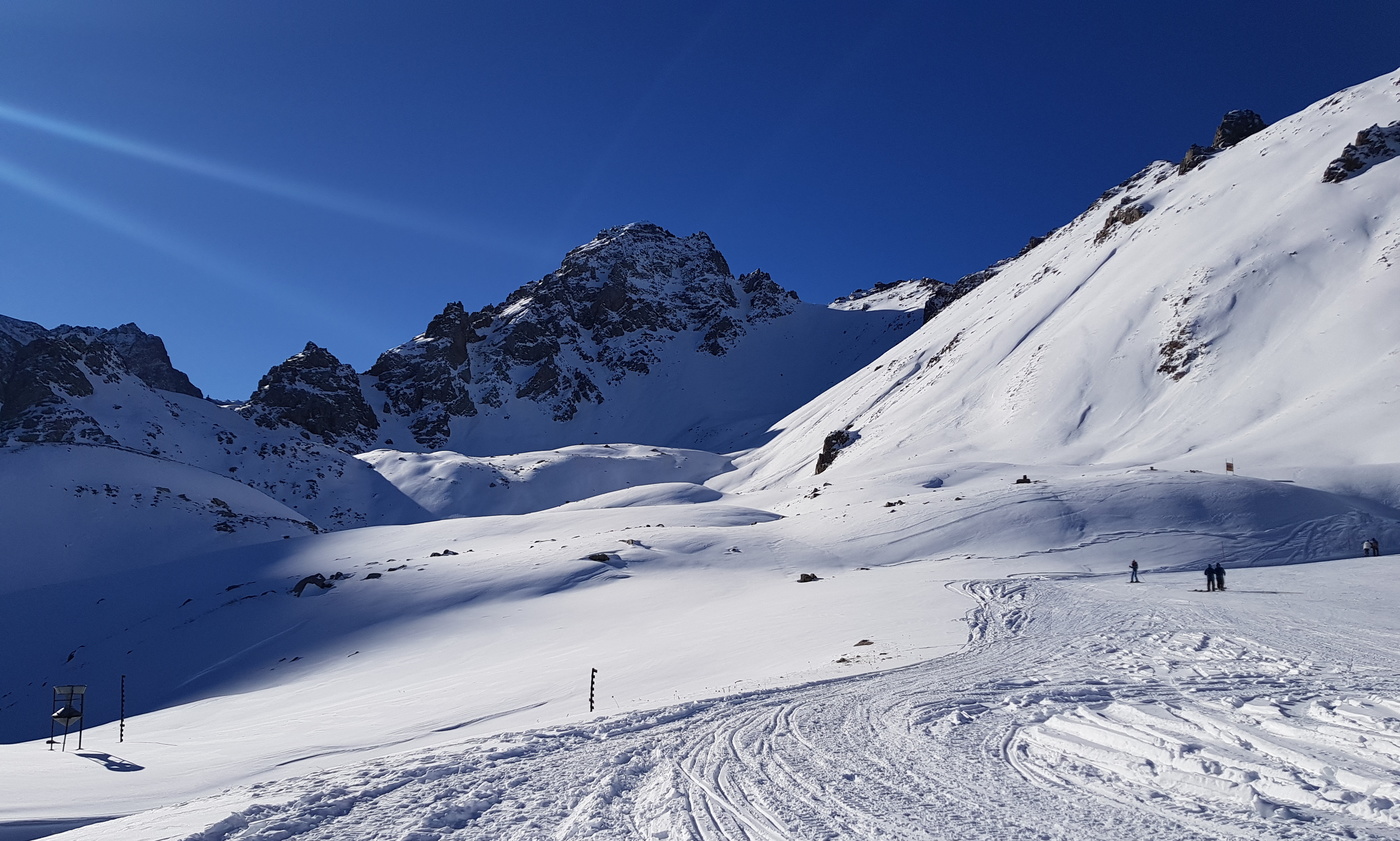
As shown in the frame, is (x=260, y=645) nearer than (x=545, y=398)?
Yes

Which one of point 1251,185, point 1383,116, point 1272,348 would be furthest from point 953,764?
point 1383,116

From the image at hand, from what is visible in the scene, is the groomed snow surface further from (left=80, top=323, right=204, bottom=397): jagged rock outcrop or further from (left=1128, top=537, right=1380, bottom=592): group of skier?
(left=80, top=323, right=204, bottom=397): jagged rock outcrop

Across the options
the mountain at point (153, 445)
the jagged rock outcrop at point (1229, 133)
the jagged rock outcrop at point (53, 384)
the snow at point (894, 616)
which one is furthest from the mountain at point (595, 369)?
Result: the jagged rock outcrop at point (1229, 133)

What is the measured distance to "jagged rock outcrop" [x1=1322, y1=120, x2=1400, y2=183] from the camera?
177 ft

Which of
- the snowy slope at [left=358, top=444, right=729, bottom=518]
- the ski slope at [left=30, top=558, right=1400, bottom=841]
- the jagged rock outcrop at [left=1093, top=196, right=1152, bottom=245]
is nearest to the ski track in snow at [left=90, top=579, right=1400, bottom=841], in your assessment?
the ski slope at [left=30, top=558, right=1400, bottom=841]

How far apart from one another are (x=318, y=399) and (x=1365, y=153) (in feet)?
406

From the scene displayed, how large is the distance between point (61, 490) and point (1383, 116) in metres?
105

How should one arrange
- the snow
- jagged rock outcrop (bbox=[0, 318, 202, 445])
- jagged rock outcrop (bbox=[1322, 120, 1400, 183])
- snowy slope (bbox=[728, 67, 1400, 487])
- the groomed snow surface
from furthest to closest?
jagged rock outcrop (bbox=[0, 318, 202, 445])
jagged rock outcrop (bbox=[1322, 120, 1400, 183])
snowy slope (bbox=[728, 67, 1400, 487])
the snow
the groomed snow surface

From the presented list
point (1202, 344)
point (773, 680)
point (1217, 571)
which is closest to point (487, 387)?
point (1202, 344)

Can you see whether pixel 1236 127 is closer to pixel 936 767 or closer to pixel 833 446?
pixel 833 446

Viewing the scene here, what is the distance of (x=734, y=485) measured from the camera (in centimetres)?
7519

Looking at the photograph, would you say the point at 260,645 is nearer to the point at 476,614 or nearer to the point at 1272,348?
the point at 476,614

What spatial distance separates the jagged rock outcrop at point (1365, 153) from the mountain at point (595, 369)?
7016 cm

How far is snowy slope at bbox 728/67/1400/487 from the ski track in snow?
33.0 metres
